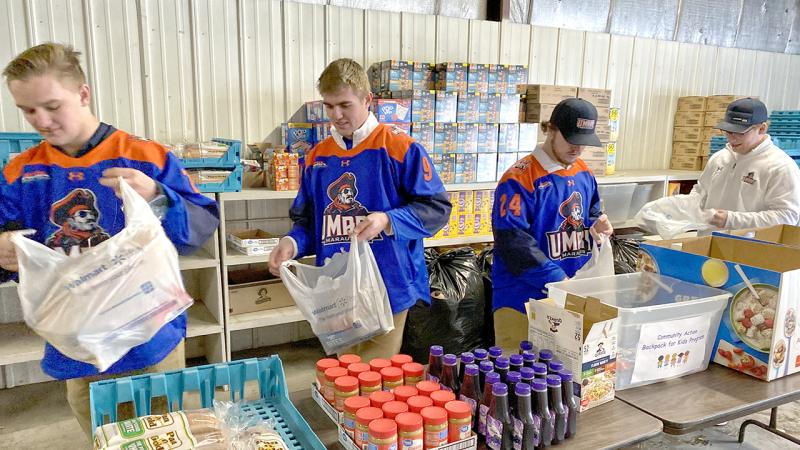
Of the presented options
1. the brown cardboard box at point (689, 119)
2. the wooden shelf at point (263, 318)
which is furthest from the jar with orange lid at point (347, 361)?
the brown cardboard box at point (689, 119)

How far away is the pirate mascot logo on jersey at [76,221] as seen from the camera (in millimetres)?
1484

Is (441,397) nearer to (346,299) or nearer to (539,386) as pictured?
(539,386)

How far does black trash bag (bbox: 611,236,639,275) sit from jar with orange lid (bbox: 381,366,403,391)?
2734 millimetres

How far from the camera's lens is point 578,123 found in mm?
2043

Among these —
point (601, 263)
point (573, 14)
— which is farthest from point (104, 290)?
point (573, 14)

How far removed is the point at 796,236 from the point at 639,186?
269 centimetres

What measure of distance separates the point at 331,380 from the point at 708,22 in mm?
5917

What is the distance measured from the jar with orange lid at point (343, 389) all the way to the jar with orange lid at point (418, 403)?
15cm

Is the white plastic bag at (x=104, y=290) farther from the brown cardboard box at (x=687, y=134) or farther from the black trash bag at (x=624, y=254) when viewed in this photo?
the brown cardboard box at (x=687, y=134)

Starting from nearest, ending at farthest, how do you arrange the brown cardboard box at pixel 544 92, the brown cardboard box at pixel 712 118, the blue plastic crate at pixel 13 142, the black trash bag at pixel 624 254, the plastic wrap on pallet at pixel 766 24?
the blue plastic crate at pixel 13 142 → the black trash bag at pixel 624 254 → the brown cardboard box at pixel 544 92 → the brown cardboard box at pixel 712 118 → the plastic wrap on pallet at pixel 766 24

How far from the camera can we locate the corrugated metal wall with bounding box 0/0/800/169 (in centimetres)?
315

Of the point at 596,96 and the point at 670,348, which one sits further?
the point at 596,96

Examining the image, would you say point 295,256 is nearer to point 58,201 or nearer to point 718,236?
point 58,201

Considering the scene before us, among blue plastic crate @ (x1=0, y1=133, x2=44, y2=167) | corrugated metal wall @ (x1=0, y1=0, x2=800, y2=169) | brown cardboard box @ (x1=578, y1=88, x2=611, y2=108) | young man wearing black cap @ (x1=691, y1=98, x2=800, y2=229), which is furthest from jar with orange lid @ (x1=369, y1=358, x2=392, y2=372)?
brown cardboard box @ (x1=578, y1=88, x2=611, y2=108)
